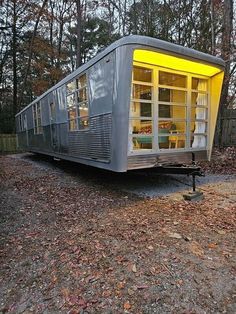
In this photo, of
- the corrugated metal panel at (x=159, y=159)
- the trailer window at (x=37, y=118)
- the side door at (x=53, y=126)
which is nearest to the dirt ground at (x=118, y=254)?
the corrugated metal panel at (x=159, y=159)

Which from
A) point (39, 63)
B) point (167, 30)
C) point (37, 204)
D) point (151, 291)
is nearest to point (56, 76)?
point (39, 63)

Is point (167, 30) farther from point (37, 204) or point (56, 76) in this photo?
point (37, 204)

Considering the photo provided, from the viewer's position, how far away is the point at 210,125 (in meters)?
6.50

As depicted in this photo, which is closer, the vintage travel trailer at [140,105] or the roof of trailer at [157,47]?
the roof of trailer at [157,47]

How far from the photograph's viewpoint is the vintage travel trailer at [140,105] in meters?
4.56

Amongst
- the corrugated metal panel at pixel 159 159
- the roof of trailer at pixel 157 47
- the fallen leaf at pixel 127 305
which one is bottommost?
the fallen leaf at pixel 127 305

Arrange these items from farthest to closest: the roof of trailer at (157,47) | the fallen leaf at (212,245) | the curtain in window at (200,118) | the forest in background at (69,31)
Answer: the forest in background at (69,31) → the curtain in window at (200,118) → the roof of trailer at (157,47) → the fallen leaf at (212,245)

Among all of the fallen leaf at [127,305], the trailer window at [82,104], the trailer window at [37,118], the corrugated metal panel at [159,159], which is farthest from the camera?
the trailer window at [37,118]

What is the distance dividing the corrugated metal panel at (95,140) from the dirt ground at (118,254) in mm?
911

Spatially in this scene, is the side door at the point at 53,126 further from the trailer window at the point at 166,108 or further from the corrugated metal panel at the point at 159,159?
the corrugated metal panel at the point at 159,159

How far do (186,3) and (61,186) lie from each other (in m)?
11.2

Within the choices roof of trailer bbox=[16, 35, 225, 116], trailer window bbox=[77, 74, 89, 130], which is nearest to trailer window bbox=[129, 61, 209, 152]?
roof of trailer bbox=[16, 35, 225, 116]

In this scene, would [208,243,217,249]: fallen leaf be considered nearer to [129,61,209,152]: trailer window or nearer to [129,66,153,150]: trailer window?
[129,61,209,152]: trailer window

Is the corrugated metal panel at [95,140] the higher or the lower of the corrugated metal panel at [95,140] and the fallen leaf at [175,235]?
the higher
